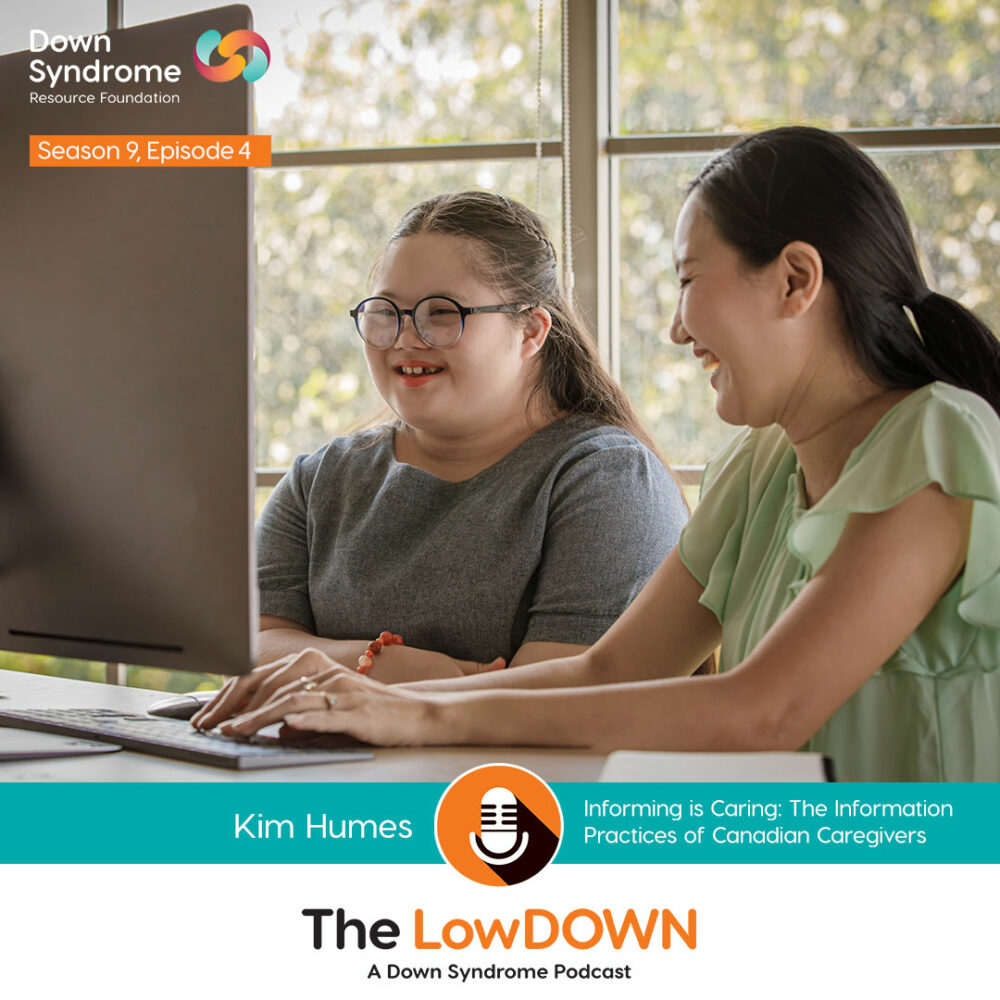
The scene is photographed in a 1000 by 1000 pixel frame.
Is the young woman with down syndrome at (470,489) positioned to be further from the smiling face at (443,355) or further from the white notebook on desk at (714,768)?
the white notebook on desk at (714,768)

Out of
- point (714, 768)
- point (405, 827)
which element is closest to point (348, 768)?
point (405, 827)

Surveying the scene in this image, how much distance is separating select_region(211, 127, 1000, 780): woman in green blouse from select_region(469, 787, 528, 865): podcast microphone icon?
147 millimetres

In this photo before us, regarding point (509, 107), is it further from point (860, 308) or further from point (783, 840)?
point (783, 840)

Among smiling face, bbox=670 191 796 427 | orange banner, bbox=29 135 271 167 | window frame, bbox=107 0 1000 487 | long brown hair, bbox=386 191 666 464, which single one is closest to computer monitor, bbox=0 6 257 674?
orange banner, bbox=29 135 271 167

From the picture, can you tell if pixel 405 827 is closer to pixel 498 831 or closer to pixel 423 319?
pixel 498 831

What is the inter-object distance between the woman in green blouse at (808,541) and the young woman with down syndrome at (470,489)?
22 cm

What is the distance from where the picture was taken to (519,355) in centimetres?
164

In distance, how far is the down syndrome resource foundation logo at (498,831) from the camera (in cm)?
70

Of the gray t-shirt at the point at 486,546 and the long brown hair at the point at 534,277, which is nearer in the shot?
the gray t-shirt at the point at 486,546

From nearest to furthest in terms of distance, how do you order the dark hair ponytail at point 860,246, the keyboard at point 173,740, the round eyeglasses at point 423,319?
the keyboard at point 173,740, the dark hair ponytail at point 860,246, the round eyeglasses at point 423,319

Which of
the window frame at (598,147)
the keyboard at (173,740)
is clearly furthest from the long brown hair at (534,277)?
the keyboard at (173,740)

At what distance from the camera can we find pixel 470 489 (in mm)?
1588

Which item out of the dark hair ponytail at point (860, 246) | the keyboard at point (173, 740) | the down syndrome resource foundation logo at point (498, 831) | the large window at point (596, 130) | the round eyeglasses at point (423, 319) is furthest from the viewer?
the large window at point (596, 130)
